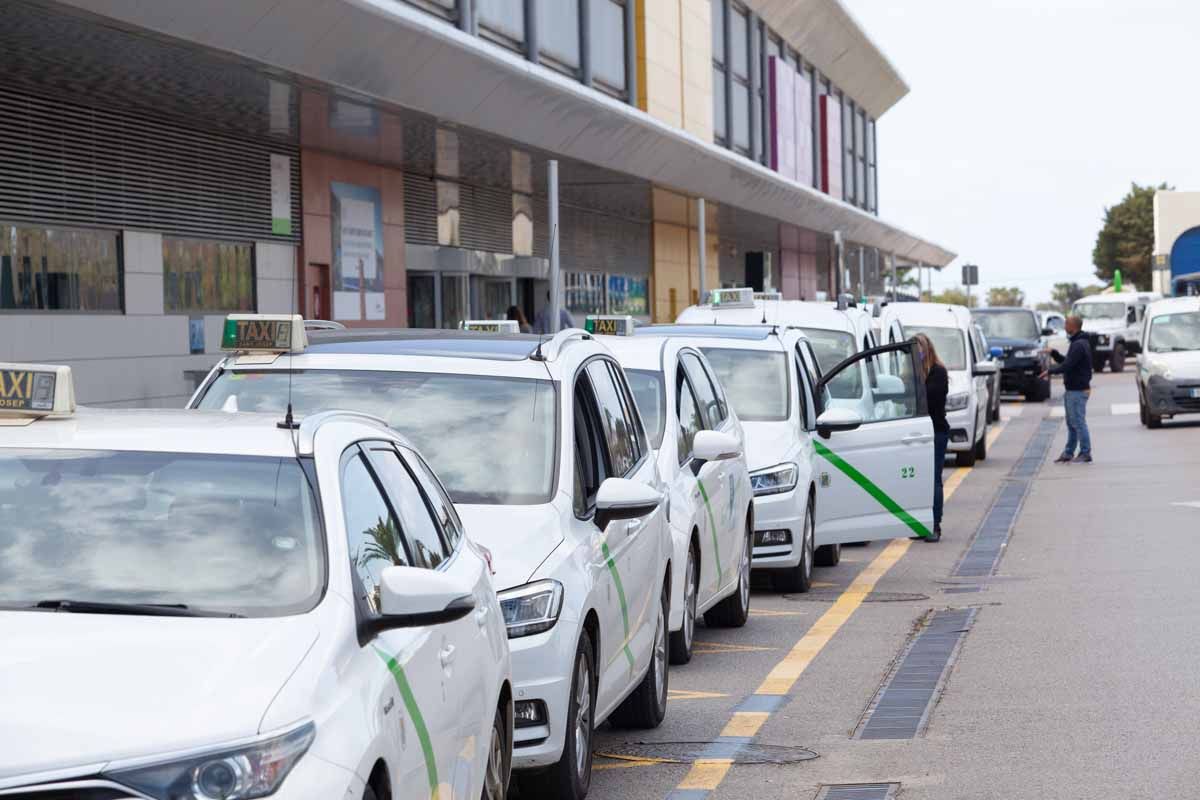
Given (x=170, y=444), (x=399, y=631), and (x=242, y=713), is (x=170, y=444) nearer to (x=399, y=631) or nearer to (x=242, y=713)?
(x=399, y=631)

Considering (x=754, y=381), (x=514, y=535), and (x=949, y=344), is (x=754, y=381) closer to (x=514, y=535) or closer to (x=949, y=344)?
(x=514, y=535)

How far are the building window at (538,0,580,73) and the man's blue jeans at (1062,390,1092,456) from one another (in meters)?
11.3

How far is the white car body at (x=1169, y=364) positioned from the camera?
31.4m

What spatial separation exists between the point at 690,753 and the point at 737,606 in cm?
371

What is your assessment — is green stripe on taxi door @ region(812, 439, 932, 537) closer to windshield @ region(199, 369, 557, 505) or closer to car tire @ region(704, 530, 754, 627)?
car tire @ region(704, 530, 754, 627)

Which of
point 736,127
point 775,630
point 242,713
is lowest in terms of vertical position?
A: point 775,630

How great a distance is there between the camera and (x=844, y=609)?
13.1 meters

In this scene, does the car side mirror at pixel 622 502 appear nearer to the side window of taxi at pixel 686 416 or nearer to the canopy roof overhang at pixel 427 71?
the side window of taxi at pixel 686 416

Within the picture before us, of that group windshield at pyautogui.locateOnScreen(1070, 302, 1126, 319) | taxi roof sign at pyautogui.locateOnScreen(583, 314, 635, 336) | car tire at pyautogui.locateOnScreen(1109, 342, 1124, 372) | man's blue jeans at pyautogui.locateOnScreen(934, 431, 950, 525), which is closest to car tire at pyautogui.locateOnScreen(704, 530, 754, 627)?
taxi roof sign at pyautogui.locateOnScreen(583, 314, 635, 336)

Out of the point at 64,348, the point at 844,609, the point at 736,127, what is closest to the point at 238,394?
the point at 844,609

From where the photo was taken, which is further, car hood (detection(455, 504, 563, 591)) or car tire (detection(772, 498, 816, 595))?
car tire (detection(772, 498, 816, 595))

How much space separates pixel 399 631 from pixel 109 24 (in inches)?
392

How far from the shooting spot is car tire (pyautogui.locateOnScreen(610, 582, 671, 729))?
8.91 meters

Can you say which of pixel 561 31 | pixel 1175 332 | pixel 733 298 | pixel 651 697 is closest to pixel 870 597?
pixel 651 697
